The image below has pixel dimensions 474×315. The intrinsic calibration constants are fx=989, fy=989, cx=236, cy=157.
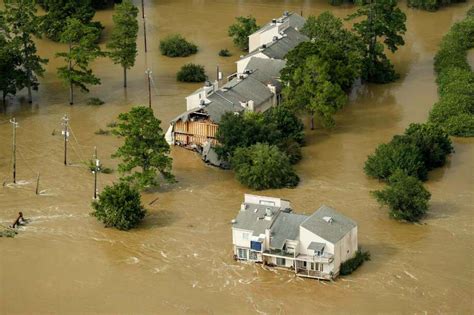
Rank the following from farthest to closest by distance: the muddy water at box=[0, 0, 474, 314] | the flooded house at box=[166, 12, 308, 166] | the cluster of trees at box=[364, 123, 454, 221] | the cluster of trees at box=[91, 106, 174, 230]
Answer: the flooded house at box=[166, 12, 308, 166] → the cluster of trees at box=[91, 106, 174, 230] → the cluster of trees at box=[364, 123, 454, 221] → the muddy water at box=[0, 0, 474, 314]

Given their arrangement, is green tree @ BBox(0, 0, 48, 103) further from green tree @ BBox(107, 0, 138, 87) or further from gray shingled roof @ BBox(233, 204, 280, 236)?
gray shingled roof @ BBox(233, 204, 280, 236)

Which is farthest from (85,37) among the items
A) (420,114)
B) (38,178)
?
(420,114)

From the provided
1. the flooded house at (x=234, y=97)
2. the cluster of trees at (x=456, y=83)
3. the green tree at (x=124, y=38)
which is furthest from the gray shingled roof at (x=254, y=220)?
the green tree at (x=124, y=38)

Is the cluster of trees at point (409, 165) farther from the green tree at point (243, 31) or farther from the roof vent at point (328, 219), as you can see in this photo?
the green tree at point (243, 31)

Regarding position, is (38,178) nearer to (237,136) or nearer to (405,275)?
(237,136)

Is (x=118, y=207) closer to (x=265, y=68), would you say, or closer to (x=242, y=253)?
(x=242, y=253)

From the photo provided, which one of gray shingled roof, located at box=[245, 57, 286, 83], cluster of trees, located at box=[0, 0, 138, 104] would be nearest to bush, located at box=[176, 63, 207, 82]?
cluster of trees, located at box=[0, 0, 138, 104]

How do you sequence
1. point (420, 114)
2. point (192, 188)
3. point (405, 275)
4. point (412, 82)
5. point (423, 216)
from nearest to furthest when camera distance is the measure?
point (405, 275)
point (423, 216)
point (192, 188)
point (420, 114)
point (412, 82)

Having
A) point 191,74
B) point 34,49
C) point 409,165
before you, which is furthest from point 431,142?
point 34,49
